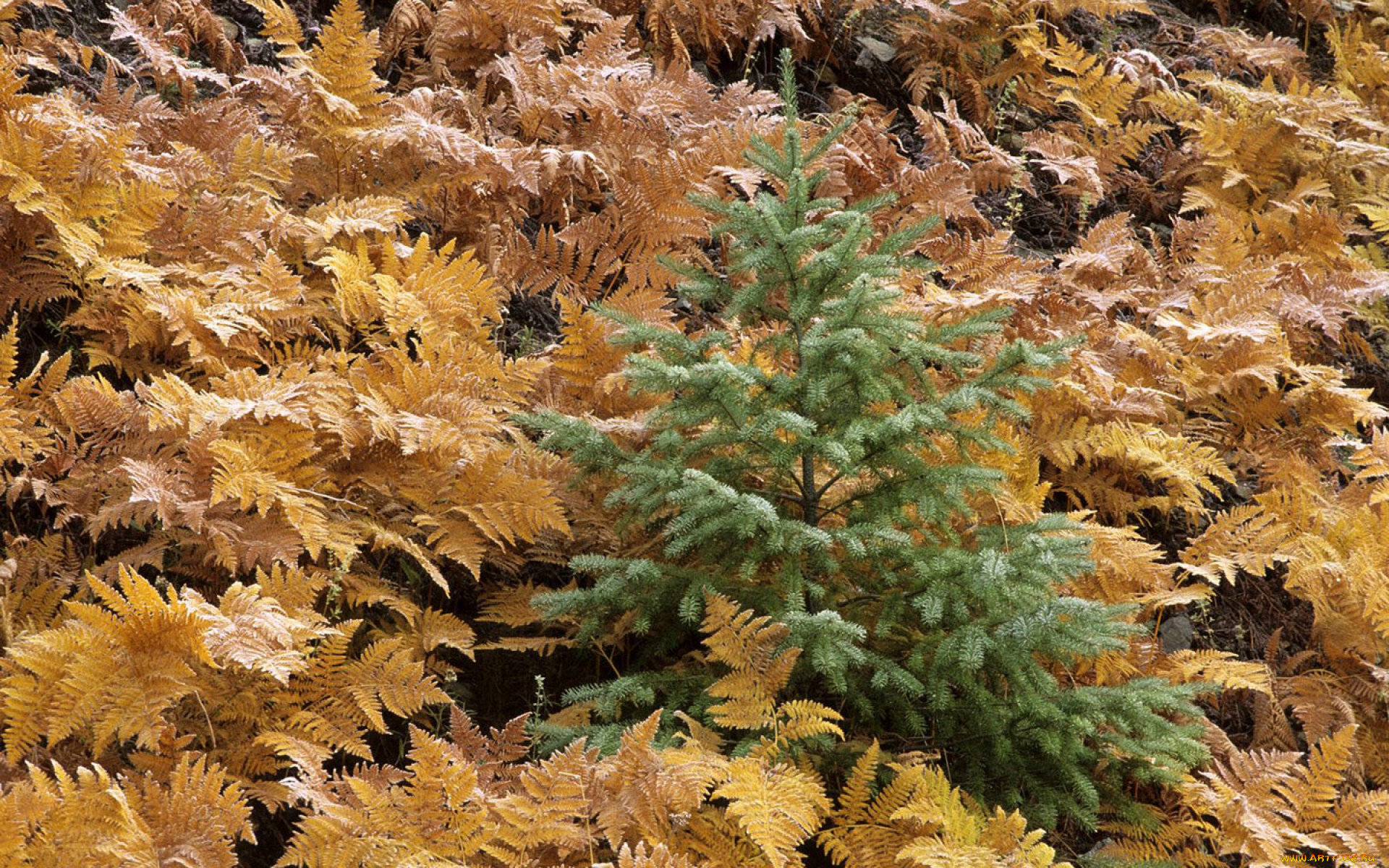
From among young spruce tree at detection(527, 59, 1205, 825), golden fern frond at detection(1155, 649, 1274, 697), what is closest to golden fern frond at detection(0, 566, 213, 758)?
young spruce tree at detection(527, 59, 1205, 825)

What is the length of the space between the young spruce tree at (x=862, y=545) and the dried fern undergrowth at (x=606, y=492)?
0.02m

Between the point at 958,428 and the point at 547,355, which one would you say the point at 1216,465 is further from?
the point at 547,355

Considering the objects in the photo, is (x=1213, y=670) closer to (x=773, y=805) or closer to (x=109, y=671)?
(x=773, y=805)

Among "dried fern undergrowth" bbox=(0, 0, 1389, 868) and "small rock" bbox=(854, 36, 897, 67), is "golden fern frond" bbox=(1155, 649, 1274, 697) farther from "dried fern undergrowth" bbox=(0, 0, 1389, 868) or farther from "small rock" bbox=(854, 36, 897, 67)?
"small rock" bbox=(854, 36, 897, 67)

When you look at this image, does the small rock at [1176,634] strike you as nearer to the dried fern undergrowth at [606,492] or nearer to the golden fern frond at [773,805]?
the dried fern undergrowth at [606,492]

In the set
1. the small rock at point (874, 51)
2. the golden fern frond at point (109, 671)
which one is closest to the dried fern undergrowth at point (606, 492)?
the golden fern frond at point (109, 671)

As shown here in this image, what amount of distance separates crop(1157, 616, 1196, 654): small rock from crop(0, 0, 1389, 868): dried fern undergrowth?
17mm

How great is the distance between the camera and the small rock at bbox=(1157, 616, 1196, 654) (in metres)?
4.49

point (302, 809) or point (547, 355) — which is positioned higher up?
point (547, 355)

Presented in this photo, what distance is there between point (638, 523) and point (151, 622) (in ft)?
4.54

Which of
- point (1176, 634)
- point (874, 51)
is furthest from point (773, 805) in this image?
point (874, 51)

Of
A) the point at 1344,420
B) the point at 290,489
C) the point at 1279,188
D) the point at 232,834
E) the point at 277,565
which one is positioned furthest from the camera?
the point at 1279,188

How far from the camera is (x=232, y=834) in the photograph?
2.80m

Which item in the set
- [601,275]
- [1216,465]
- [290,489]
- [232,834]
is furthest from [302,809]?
[1216,465]
